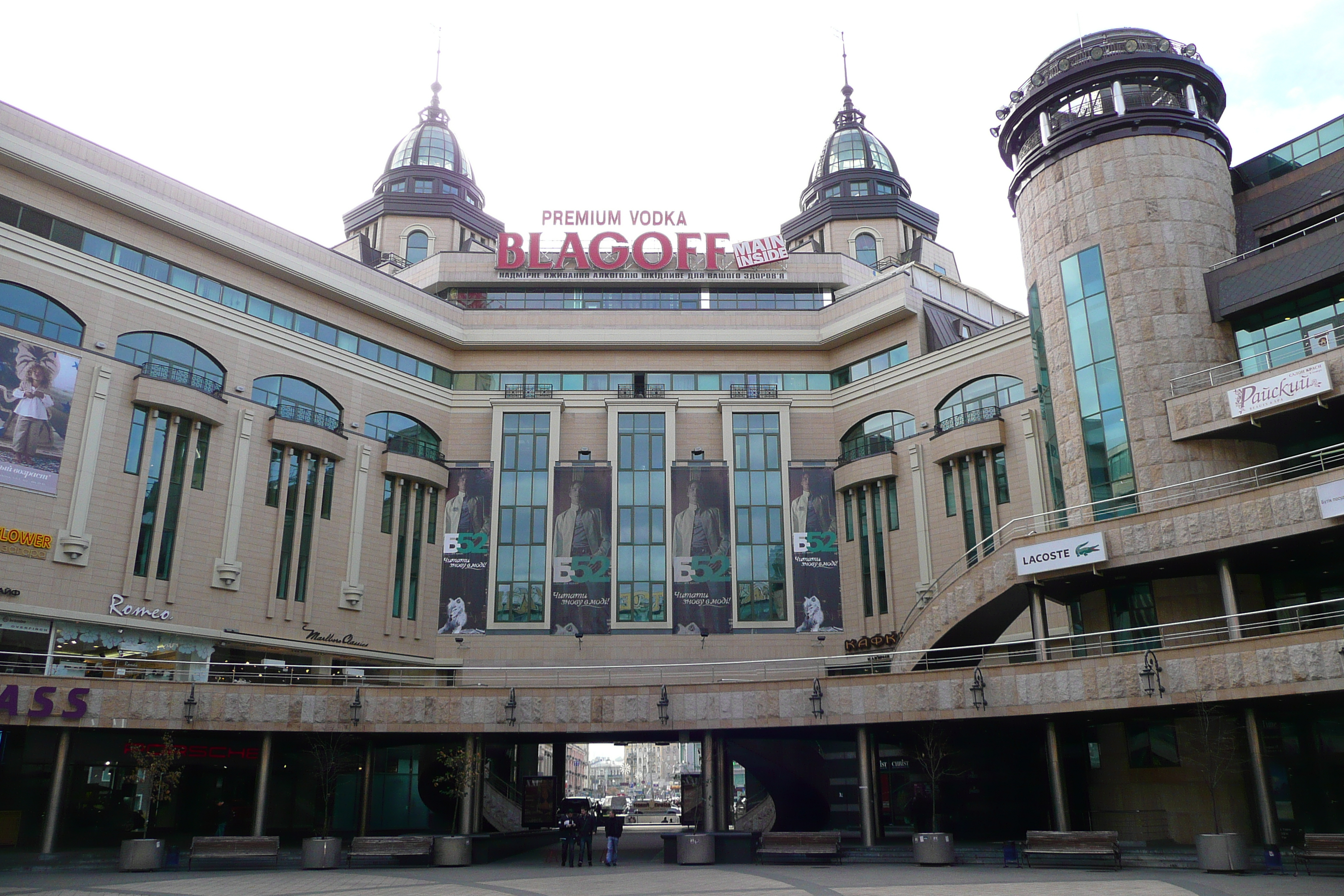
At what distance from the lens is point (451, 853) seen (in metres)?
30.6

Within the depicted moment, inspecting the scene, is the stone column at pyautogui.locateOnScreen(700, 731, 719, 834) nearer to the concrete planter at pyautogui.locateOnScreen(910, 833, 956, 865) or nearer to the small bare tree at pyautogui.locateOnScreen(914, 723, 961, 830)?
the small bare tree at pyautogui.locateOnScreen(914, 723, 961, 830)

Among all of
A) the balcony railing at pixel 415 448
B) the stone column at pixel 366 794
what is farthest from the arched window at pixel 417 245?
the stone column at pixel 366 794

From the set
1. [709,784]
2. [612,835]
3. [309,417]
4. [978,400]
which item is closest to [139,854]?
[612,835]

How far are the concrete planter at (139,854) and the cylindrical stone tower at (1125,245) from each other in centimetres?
3247

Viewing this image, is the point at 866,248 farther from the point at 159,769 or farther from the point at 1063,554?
the point at 159,769

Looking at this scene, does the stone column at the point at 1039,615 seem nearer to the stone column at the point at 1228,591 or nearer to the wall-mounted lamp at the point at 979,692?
the wall-mounted lamp at the point at 979,692

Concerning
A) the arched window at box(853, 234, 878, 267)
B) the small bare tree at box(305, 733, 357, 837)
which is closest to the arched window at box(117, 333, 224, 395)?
the small bare tree at box(305, 733, 357, 837)

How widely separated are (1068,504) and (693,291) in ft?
107

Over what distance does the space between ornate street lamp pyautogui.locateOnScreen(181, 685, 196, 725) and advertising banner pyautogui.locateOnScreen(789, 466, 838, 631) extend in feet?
96.3

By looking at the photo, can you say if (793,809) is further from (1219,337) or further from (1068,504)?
(1219,337)

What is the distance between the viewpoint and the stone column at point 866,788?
3266 centimetres

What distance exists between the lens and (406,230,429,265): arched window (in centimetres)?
7919

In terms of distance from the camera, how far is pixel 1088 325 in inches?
1537

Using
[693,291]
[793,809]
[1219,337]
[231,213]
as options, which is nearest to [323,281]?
[231,213]
